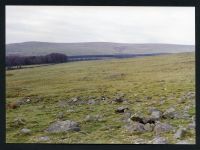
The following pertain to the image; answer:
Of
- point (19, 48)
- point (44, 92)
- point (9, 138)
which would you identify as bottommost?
point (9, 138)

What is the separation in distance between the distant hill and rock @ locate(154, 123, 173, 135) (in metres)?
0.61

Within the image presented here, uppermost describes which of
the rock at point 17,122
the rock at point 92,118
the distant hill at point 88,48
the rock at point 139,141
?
the distant hill at point 88,48

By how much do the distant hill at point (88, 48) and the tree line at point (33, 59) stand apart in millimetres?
37

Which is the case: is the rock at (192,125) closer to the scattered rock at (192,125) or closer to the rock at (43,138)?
the scattered rock at (192,125)

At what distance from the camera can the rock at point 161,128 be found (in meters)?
4.50

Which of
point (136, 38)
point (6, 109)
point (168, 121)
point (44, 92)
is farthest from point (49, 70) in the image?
point (168, 121)

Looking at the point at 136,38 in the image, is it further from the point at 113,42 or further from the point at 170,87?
the point at 170,87

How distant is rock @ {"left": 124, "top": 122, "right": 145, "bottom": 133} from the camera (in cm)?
452

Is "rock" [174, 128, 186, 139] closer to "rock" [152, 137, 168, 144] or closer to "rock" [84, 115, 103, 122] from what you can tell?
"rock" [152, 137, 168, 144]

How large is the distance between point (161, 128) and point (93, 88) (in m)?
0.66

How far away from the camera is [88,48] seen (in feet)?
15.0

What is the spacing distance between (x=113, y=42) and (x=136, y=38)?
195mm

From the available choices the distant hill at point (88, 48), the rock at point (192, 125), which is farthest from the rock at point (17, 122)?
the rock at point (192, 125)

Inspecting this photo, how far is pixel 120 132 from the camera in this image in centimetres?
453
